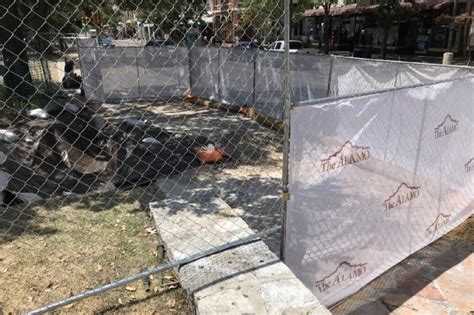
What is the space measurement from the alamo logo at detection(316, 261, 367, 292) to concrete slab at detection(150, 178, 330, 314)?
38 centimetres

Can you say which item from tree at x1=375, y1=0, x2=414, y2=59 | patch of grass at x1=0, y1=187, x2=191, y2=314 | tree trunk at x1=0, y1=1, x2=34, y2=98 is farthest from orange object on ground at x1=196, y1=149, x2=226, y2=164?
tree at x1=375, y1=0, x2=414, y2=59

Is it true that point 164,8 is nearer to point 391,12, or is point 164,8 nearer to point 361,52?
point 391,12

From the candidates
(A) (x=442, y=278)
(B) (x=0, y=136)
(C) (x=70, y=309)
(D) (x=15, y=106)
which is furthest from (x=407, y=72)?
(D) (x=15, y=106)

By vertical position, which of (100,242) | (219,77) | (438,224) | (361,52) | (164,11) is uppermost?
(164,11)

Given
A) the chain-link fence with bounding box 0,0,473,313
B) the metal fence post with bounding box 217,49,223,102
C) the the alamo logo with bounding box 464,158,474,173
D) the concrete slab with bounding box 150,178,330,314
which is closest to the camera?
the concrete slab with bounding box 150,178,330,314

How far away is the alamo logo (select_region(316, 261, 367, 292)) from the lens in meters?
3.05

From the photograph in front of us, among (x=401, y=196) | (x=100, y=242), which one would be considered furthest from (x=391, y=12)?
(x=100, y=242)

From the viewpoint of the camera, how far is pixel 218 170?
6.33m

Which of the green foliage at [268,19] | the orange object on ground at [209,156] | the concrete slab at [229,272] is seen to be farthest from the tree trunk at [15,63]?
the concrete slab at [229,272]

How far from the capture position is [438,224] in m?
4.14

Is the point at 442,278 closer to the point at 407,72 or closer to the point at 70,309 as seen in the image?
the point at 70,309

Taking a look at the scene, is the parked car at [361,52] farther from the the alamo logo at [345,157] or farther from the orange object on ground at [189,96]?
the the alamo logo at [345,157]

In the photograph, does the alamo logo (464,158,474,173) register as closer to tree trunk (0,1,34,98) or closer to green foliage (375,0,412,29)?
tree trunk (0,1,34,98)

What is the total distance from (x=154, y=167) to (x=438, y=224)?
3.96 metres
